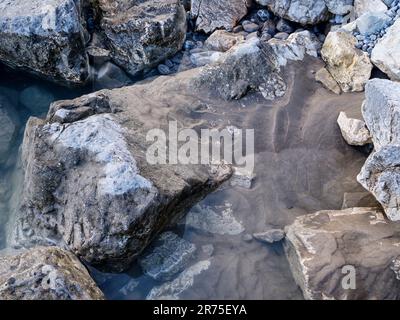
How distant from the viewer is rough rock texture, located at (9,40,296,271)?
320 centimetres

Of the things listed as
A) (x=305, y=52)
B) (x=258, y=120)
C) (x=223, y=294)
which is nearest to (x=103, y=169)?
(x=223, y=294)

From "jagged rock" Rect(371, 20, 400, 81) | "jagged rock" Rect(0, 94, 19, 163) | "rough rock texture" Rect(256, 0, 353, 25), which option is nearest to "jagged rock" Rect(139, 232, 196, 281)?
"jagged rock" Rect(0, 94, 19, 163)

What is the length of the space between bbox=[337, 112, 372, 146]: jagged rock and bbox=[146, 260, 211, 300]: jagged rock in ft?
5.20

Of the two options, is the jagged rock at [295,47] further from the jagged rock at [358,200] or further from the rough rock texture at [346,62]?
the jagged rock at [358,200]

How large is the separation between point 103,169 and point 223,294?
118 centimetres

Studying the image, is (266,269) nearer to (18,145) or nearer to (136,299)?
(136,299)

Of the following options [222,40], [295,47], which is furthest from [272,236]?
[222,40]

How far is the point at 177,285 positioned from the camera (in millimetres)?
3316

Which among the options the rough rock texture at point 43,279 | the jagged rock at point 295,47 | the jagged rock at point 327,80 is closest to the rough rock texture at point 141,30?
the jagged rock at point 295,47

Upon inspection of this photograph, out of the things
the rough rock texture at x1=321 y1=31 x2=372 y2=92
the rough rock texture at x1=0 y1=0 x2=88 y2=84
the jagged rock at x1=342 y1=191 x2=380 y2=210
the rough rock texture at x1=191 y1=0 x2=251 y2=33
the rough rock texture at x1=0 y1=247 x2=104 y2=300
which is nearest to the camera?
the rough rock texture at x1=0 y1=247 x2=104 y2=300

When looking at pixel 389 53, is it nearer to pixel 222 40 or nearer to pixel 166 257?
pixel 222 40

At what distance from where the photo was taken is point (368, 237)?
323 centimetres

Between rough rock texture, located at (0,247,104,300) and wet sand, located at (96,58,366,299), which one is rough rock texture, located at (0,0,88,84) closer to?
wet sand, located at (96,58,366,299)

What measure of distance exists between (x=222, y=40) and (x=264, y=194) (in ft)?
6.45
